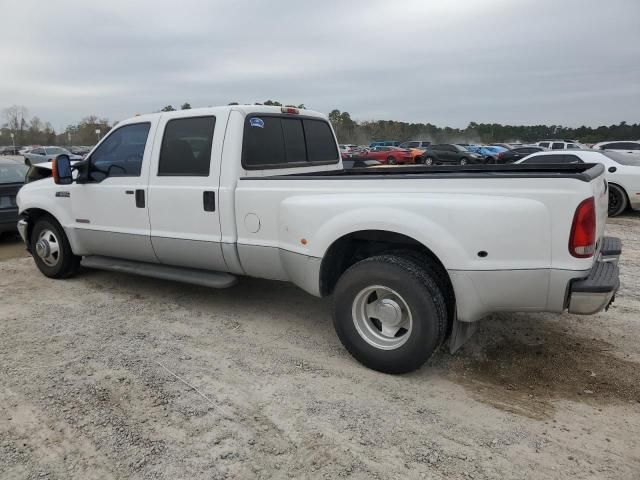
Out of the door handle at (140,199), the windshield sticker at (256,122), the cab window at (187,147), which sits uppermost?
the windshield sticker at (256,122)

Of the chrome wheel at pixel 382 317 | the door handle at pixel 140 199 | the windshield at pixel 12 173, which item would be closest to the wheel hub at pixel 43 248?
the door handle at pixel 140 199

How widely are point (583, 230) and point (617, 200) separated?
368 inches

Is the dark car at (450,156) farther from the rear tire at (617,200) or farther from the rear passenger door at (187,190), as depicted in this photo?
the rear passenger door at (187,190)

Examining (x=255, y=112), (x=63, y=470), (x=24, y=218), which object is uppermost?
(x=255, y=112)

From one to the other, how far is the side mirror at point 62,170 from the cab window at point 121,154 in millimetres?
256

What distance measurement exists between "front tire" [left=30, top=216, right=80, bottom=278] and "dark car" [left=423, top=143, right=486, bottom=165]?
89.1 ft

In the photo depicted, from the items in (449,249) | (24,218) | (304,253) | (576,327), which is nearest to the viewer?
(449,249)

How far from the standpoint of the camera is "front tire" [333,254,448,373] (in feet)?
10.7

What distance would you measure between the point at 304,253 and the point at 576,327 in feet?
8.16

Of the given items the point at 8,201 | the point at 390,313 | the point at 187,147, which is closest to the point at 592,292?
the point at 390,313

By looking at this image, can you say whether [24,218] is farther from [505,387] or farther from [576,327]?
[576,327]

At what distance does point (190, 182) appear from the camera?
4430mm

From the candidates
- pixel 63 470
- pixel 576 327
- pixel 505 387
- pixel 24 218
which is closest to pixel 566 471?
pixel 505 387

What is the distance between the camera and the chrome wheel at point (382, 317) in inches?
135
